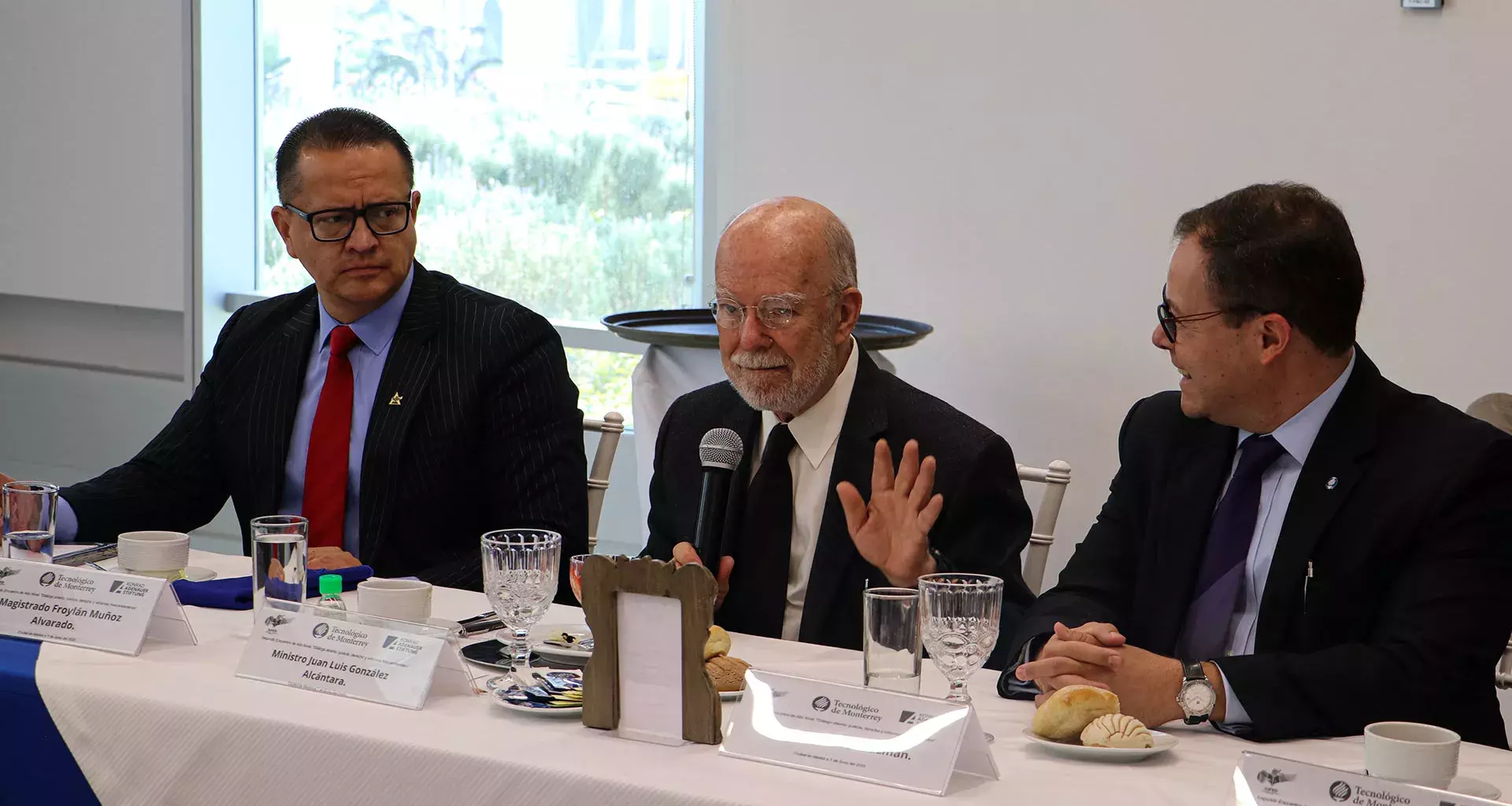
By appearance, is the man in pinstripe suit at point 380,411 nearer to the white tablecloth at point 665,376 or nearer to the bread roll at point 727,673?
the white tablecloth at point 665,376

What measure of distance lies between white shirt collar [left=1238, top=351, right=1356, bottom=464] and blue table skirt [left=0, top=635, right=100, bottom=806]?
1625 mm

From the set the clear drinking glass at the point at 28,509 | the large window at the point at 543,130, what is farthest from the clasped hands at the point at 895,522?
the large window at the point at 543,130

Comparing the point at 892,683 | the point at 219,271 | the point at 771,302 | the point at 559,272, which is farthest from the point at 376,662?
the point at 219,271

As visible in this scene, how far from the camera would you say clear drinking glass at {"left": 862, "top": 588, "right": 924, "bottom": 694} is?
5.50 feet

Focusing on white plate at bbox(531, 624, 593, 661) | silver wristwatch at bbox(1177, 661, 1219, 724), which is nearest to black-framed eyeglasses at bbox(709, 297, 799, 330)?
white plate at bbox(531, 624, 593, 661)

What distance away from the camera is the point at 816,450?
2592mm

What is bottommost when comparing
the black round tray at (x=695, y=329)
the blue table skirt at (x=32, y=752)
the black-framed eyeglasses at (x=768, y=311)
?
the blue table skirt at (x=32, y=752)

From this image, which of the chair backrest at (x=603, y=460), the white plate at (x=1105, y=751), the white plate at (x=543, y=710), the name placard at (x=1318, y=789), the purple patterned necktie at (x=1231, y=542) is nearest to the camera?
the name placard at (x=1318, y=789)

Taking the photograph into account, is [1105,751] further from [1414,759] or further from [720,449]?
[720,449]

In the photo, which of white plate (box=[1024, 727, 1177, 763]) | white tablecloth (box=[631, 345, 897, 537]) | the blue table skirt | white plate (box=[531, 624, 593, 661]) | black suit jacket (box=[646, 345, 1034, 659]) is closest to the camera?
white plate (box=[1024, 727, 1177, 763])

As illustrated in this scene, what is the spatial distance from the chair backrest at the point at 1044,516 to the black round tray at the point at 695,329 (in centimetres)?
68

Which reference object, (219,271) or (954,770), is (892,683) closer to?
(954,770)

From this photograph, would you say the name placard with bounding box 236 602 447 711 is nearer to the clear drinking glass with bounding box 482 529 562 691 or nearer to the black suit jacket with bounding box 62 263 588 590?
the clear drinking glass with bounding box 482 529 562 691

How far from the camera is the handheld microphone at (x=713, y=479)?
2348mm
